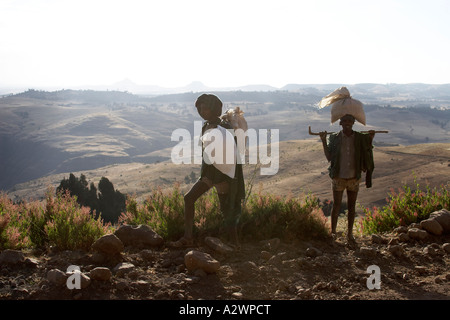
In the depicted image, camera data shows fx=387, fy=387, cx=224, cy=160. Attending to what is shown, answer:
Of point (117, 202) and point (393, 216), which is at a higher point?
point (393, 216)

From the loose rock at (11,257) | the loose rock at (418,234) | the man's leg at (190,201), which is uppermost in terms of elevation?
the man's leg at (190,201)

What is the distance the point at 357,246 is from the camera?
16.8 ft

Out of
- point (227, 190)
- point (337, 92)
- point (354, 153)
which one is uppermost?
point (337, 92)

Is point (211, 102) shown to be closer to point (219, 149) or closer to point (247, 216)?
point (219, 149)

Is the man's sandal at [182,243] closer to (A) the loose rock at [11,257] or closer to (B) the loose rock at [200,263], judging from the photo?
(B) the loose rock at [200,263]

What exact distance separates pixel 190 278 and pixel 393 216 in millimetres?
3856

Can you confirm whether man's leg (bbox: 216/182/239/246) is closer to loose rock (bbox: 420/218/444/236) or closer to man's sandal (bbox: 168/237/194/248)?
man's sandal (bbox: 168/237/194/248)

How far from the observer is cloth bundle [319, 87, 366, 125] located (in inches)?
Answer: 197

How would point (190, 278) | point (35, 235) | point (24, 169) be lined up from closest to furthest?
point (190, 278)
point (35, 235)
point (24, 169)

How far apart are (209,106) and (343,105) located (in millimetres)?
1813

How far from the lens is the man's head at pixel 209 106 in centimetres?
447

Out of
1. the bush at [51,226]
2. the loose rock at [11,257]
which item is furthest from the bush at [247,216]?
the loose rock at [11,257]

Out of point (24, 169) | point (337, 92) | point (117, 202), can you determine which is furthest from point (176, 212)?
point (24, 169)
